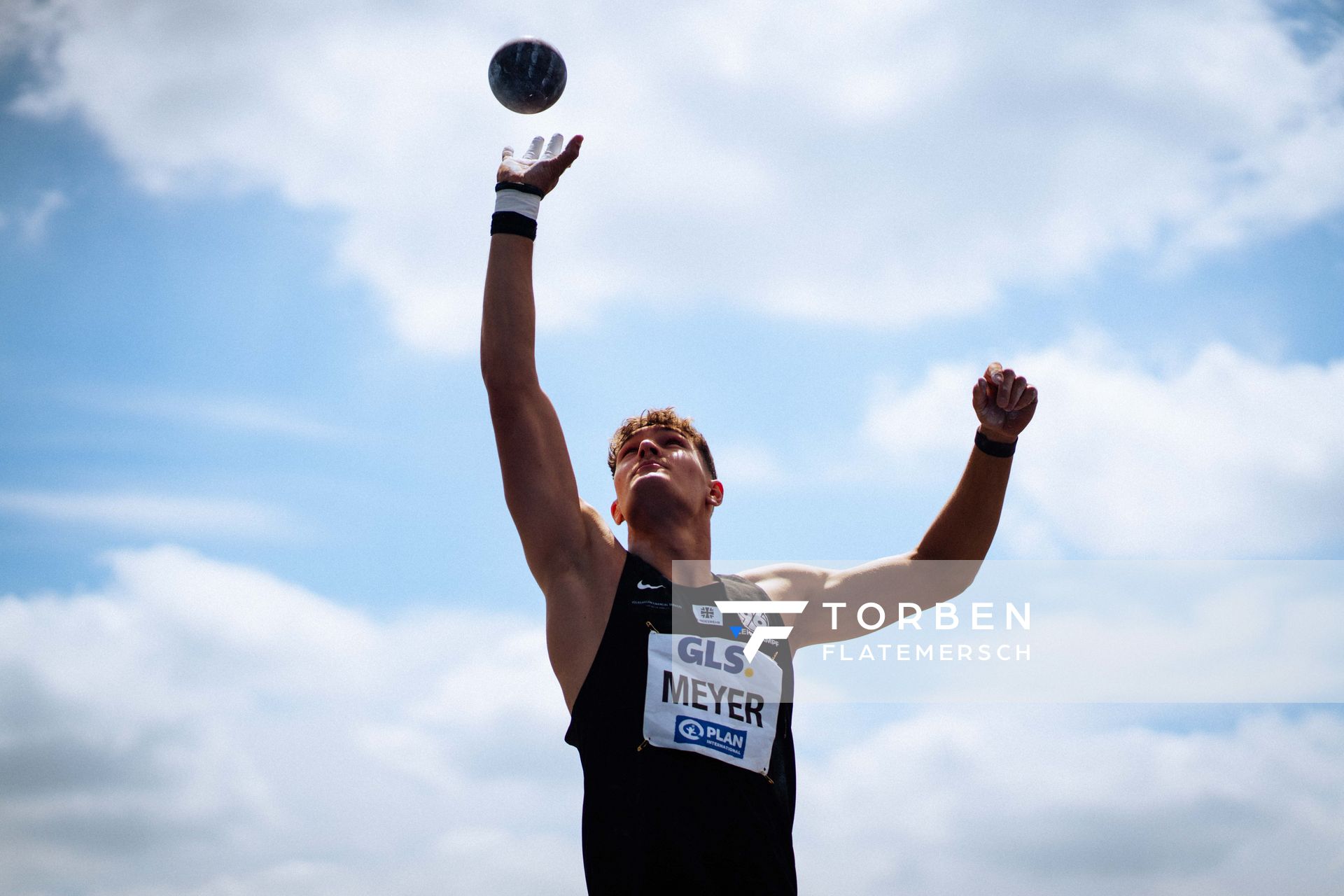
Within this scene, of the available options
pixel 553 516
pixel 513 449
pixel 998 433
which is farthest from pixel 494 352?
pixel 998 433

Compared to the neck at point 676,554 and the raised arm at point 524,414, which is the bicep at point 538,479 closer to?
the raised arm at point 524,414

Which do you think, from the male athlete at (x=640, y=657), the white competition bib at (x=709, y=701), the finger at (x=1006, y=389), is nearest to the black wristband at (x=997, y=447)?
the finger at (x=1006, y=389)

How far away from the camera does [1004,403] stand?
607 centimetres

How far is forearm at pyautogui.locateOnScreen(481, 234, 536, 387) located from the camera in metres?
4.87

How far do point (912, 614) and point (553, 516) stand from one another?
2491 mm

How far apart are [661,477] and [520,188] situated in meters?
1.71

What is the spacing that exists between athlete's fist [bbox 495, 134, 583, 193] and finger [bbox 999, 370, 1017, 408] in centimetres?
263

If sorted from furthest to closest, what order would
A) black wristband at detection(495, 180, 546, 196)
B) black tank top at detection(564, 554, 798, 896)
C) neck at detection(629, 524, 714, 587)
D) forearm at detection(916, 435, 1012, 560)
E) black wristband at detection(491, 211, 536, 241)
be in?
forearm at detection(916, 435, 1012, 560), neck at detection(629, 524, 714, 587), black wristband at detection(495, 180, 546, 196), black wristband at detection(491, 211, 536, 241), black tank top at detection(564, 554, 798, 896)

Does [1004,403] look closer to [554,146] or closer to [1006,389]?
[1006,389]

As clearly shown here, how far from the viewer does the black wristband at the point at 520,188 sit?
5.20 m

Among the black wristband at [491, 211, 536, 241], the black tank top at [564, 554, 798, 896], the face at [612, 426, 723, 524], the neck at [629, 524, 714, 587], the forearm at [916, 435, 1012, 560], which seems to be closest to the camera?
the black tank top at [564, 554, 798, 896]

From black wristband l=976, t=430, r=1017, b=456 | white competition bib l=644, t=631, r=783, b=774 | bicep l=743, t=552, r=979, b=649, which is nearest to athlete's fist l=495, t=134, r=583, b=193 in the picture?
white competition bib l=644, t=631, r=783, b=774

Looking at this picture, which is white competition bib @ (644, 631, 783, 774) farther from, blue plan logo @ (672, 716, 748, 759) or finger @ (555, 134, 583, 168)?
finger @ (555, 134, 583, 168)

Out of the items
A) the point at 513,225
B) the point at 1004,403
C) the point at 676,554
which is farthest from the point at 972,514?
the point at 513,225
